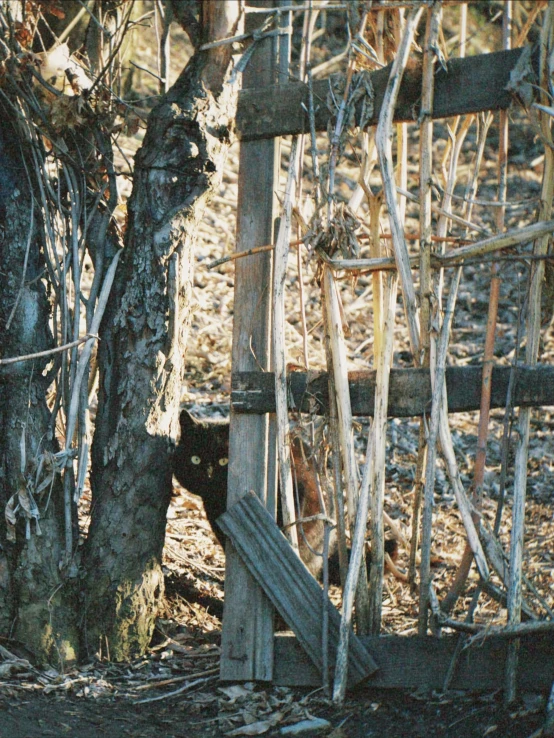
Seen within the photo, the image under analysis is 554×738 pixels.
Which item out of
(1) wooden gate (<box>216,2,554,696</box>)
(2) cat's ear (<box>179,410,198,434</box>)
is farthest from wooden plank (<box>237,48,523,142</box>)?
(2) cat's ear (<box>179,410,198,434</box>)

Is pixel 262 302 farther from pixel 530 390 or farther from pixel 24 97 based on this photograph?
pixel 24 97

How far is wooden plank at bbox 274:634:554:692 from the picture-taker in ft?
9.43

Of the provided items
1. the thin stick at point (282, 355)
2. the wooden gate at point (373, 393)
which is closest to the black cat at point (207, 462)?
the wooden gate at point (373, 393)

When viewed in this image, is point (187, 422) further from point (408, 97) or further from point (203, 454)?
point (408, 97)

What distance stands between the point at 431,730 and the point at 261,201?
2048mm

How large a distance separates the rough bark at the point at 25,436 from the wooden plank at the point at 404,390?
2.86 ft

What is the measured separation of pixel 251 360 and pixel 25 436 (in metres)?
0.98

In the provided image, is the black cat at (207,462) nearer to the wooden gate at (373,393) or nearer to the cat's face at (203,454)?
the cat's face at (203,454)

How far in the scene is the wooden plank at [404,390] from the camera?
291cm

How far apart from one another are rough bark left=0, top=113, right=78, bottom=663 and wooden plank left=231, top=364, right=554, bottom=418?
87 cm

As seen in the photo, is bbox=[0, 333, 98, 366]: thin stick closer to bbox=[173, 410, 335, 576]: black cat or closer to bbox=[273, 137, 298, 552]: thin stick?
bbox=[273, 137, 298, 552]: thin stick

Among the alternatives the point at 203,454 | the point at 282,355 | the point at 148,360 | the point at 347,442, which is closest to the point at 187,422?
the point at 203,454

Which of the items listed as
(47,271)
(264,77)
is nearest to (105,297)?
(47,271)

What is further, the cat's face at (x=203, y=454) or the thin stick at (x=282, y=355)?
the cat's face at (x=203, y=454)
